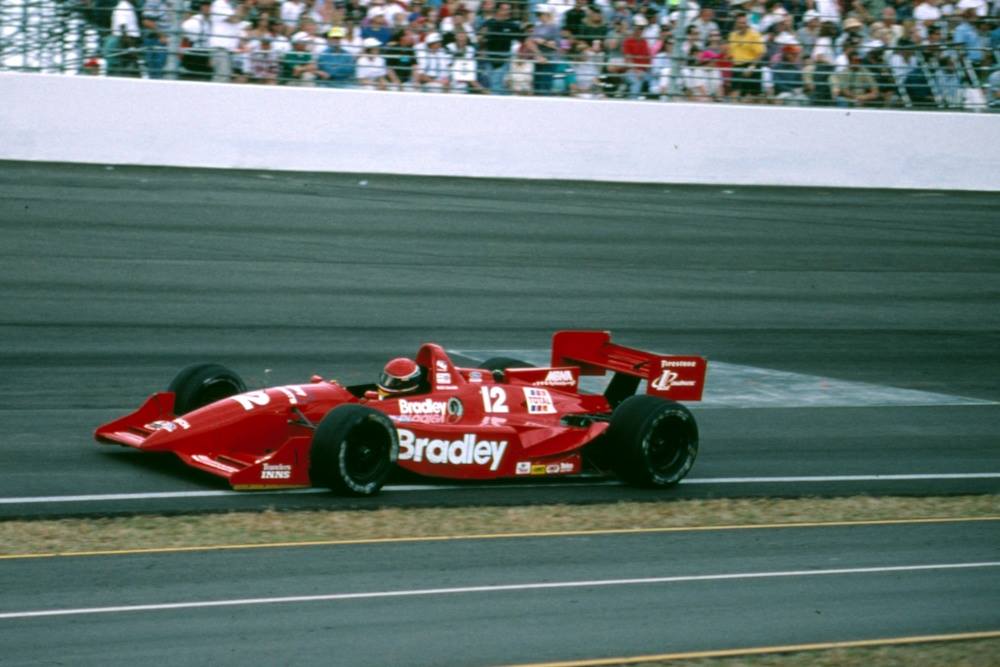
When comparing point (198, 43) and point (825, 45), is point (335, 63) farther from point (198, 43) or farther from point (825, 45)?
point (825, 45)

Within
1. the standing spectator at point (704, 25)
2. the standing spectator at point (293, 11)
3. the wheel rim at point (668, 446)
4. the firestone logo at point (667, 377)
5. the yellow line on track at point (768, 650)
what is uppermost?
the standing spectator at point (704, 25)

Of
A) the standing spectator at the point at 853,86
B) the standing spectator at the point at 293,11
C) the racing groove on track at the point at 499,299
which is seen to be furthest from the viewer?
the standing spectator at the point at 853,86

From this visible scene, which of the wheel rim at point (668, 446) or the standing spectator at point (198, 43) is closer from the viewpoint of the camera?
the wheel rim at point (668, 446)

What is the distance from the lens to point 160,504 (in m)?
9.70

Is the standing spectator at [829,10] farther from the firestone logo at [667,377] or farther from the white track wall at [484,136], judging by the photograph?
the firestone logo at [667,377]

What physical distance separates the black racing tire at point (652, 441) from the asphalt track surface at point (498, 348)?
17 centimetres

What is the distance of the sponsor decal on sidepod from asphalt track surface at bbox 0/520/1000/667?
1177 millimetres

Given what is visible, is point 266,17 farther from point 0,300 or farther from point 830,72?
point 830,72

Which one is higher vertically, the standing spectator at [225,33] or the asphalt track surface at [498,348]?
the standing spectator at [225,33]

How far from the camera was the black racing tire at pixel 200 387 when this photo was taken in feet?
35.5

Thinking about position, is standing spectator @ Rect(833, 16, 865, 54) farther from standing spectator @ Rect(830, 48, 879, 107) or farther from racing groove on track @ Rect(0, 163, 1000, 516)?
racing groove on track @ Rect(0, 163, 1000, 516)

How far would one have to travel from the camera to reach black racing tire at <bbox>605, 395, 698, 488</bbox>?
35.6ft

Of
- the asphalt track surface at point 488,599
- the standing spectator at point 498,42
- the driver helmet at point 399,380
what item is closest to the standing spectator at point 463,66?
the standing spectator at point 498,42

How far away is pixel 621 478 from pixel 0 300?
723 centimetres
